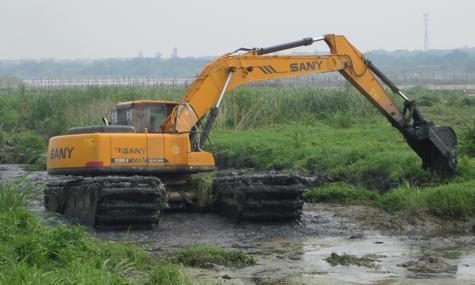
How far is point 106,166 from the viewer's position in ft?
51.0

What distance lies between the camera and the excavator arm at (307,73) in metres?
16.7

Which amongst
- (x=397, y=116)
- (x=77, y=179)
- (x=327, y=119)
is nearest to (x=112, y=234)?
(x=77, y=179)

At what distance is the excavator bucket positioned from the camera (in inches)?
693

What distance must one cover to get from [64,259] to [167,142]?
18.0 ft

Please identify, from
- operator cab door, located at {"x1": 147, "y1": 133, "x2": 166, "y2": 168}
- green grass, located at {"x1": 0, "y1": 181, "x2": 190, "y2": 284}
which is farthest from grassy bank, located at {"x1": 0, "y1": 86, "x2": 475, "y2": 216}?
green grass, located at {"x1": 0, "y1": 181, "x2": 190, "y2": 284}

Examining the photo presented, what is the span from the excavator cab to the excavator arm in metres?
0.26

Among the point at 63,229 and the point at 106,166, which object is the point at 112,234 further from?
the point at 63,229

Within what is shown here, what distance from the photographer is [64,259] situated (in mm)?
10672

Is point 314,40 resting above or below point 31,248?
above

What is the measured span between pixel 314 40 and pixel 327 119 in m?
12.3

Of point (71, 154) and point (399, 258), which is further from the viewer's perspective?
point (71, 154)

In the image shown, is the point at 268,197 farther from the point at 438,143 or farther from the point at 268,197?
the point at 438,143

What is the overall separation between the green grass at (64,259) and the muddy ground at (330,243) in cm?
83

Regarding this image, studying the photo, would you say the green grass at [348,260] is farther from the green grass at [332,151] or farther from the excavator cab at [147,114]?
the green grass at [332,151]
